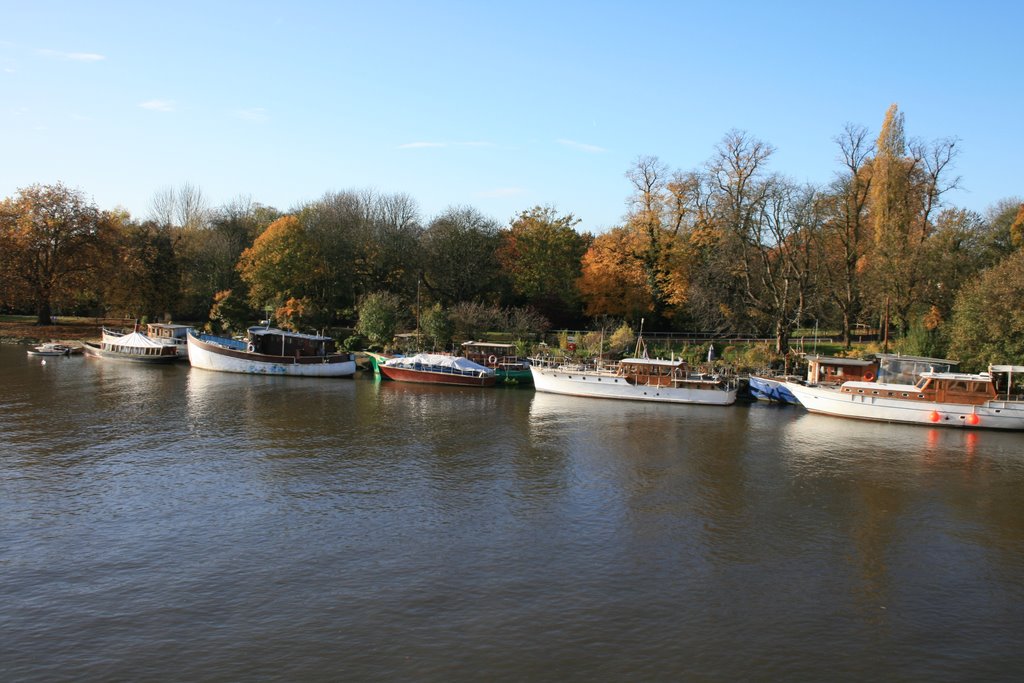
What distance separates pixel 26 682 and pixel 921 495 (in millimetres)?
25244

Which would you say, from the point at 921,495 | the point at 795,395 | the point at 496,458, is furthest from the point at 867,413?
the point at 496,458

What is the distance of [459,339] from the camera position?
61094mm

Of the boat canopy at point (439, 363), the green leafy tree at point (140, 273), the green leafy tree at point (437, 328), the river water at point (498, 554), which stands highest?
the green leafy tree at point (140, 273)

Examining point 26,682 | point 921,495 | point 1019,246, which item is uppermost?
point 1019,246

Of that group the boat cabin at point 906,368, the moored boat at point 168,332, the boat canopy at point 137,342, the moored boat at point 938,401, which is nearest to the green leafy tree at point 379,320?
the moored boat at point 168,332

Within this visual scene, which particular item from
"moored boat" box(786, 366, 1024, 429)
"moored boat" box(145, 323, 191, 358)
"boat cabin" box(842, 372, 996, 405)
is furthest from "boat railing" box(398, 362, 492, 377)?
"boat cabin" box(842, 372, 996, 405)

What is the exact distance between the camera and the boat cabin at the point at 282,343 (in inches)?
2130

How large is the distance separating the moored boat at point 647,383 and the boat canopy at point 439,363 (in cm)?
567

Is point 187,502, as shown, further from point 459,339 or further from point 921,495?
point 459,339

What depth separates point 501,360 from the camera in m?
53.3

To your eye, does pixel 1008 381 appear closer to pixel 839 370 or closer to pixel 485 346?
pixel 839 370

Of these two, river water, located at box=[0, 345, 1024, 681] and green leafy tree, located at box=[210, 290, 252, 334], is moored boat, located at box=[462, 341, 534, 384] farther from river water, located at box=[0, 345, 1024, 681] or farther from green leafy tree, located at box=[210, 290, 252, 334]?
green leafy tree, located at box=[210, 290, 252, 334]

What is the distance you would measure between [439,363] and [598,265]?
67.7 ft

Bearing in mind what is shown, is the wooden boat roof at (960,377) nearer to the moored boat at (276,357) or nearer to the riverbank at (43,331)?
the moored boat at (276,357)
